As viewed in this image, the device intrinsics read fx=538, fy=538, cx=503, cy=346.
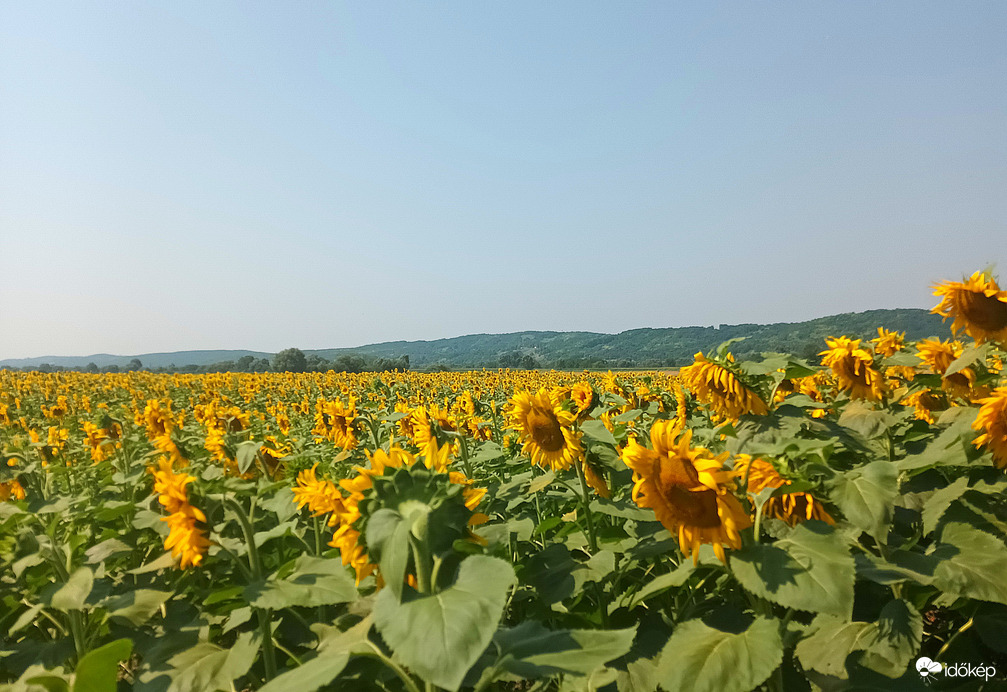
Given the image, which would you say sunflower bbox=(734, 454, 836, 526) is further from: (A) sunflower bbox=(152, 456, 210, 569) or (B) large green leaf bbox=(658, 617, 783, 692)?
(A) sunflower bbox=(152, 456, 210, 569)

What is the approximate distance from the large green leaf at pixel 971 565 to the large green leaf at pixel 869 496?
1.10 feet

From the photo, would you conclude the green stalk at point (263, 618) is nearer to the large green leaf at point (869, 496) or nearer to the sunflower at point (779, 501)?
the sunflower at point (779, 501)

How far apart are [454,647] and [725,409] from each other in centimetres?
223

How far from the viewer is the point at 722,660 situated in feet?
4.74

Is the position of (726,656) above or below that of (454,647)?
below

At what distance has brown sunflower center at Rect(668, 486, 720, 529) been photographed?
5.57ft

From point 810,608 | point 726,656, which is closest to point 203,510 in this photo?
point 726,656

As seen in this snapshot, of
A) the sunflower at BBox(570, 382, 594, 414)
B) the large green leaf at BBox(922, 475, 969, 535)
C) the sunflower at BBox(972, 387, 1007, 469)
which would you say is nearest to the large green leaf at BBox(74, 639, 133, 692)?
the large green leaf at BBox(922, 475, 969, 535)

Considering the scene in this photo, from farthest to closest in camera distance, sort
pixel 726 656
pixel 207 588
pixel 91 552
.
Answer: pixel 207 588 < pixel 91 552 < pixel 726 656

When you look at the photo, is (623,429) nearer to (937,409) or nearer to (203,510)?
(937,409)

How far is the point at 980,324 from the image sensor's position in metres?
3.16

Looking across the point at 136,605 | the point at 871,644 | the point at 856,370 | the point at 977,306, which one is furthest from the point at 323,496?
the point at 977,306

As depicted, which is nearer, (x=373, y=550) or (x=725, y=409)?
(x=373, y=550)

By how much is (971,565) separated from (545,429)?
189cm
